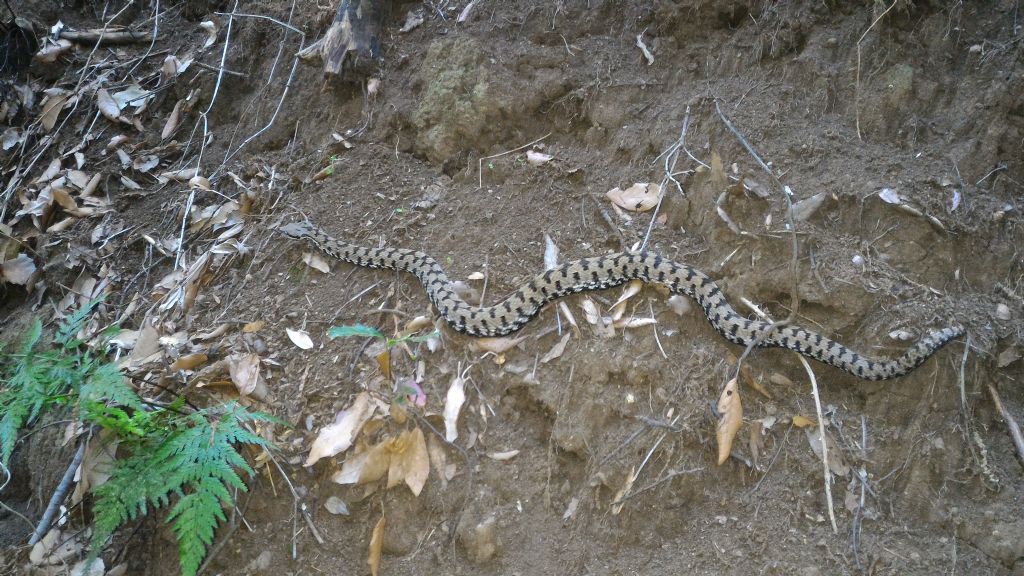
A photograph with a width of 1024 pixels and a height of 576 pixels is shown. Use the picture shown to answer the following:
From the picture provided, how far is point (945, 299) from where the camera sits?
223 inches

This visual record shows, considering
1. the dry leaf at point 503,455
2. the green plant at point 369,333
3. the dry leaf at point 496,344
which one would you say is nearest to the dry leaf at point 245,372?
the green plant at point 369,333

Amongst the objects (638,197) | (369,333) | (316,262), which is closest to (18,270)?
(316,262)

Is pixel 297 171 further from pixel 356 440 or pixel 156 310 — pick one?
pixel 356 440

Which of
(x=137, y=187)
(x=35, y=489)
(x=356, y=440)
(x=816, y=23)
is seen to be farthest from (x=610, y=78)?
(x=35, y=489)

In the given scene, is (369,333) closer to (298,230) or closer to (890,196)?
(298,230)

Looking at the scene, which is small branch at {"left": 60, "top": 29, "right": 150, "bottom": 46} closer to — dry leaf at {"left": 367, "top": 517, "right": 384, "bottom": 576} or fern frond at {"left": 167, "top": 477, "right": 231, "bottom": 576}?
fern frond at {"left": 167, "top": 477, "right": 231, "bottom": 576}

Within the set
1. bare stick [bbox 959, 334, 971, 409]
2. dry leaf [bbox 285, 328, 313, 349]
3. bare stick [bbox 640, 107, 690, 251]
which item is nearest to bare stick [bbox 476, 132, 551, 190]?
bare stick [bbox 640, 107, 690, 251]

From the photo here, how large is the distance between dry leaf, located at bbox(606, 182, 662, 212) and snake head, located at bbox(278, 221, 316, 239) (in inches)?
132

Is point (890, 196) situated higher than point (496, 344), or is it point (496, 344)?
point (890, 196)

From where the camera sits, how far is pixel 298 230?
7301 mm

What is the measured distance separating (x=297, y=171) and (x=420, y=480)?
172 inches

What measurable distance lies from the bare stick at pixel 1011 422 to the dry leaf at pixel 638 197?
332 cm

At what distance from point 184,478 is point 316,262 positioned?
292 centimetres

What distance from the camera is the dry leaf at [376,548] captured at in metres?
5.38
